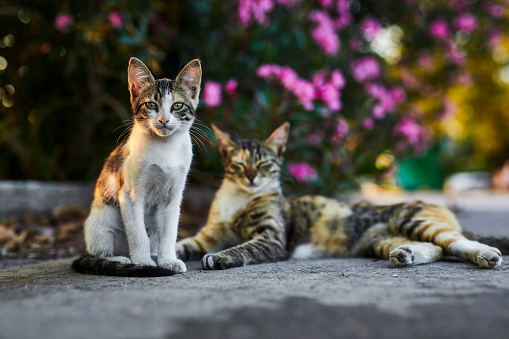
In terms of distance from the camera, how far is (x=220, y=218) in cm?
346

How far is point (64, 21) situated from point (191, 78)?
2.69m

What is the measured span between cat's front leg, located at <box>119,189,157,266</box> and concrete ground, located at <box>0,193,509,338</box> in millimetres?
213

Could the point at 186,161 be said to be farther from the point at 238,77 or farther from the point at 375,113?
the point at 375,113

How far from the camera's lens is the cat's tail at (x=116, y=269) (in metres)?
2.33

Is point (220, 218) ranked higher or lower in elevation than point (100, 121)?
lower

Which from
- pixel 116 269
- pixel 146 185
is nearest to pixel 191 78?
pixel 146 185

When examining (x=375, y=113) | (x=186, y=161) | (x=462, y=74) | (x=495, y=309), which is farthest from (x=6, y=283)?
(x=462, y=74)

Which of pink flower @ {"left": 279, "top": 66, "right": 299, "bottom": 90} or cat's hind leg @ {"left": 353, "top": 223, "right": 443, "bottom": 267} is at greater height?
pink flower @ {"left": 279, "top": 66, "right": 299, "bottom": 90}

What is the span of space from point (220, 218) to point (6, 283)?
158 centimetres

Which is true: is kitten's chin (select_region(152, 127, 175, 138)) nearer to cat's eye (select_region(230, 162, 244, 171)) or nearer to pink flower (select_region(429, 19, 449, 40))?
cat's eye (select_region(230, 162, 244, 171))

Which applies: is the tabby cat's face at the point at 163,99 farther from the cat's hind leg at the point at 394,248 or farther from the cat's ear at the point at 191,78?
the cat's hind leg at the point at 394,248

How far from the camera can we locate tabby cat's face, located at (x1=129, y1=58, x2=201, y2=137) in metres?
2.46

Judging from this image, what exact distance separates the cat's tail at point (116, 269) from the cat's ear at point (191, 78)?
98 cm

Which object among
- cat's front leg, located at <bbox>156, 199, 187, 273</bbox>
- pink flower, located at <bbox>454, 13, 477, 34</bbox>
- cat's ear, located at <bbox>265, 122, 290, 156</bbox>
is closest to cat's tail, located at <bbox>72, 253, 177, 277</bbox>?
cat's front leg, located at <bbox>156, 199, 187, 273</bbox>
